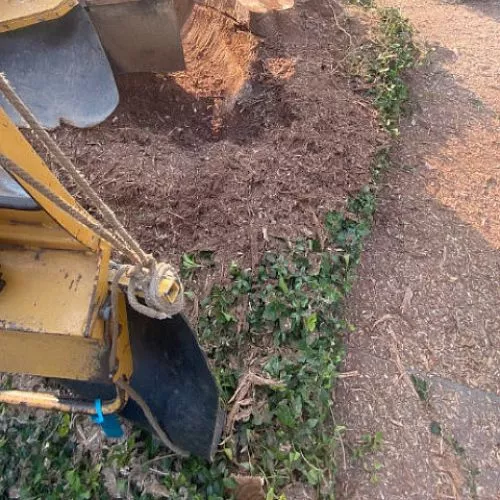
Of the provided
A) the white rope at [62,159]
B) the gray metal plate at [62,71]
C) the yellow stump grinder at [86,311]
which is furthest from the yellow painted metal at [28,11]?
the white rope at [62,159]

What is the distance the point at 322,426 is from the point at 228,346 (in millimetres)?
583

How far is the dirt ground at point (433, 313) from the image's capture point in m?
2.95

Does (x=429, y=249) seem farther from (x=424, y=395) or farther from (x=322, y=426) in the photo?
(x=322, y=426)

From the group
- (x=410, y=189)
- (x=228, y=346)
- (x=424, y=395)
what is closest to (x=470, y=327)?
(x=424, y=395)

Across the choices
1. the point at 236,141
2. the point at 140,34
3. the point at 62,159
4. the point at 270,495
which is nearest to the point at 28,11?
the point at 140,34

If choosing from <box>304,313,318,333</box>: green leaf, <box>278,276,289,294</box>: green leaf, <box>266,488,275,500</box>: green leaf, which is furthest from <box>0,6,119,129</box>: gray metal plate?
<box>266,488,275,500</box>: green leaf

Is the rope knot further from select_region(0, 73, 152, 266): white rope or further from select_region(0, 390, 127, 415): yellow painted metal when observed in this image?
select_region(0, 390, 127, 415): yellow painted metal

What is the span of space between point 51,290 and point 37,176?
0.97 ft

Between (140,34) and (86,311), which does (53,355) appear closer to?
(86,311)

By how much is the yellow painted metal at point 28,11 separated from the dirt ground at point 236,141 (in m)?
0.74

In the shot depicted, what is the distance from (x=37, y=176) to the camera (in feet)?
5.08

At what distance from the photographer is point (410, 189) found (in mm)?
4102

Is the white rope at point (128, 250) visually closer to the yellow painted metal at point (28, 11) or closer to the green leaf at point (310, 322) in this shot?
the green leaf at point (310, 322)

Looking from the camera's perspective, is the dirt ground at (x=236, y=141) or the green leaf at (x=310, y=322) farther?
the dirt ground at (x=236, y=141)
